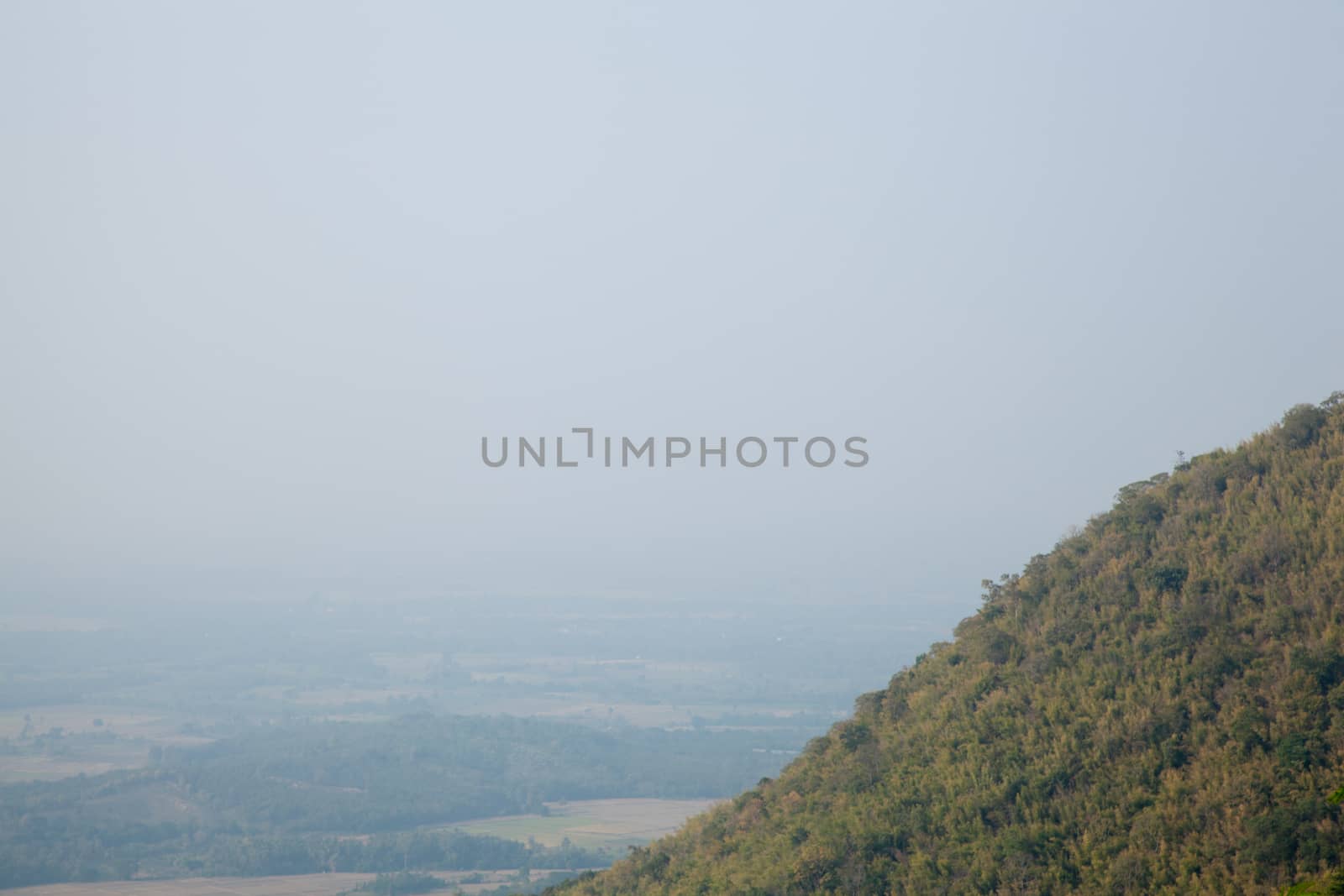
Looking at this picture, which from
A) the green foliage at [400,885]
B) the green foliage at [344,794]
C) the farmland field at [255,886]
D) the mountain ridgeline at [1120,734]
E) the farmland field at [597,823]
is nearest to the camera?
the mountain ridgeline at [1120,734]

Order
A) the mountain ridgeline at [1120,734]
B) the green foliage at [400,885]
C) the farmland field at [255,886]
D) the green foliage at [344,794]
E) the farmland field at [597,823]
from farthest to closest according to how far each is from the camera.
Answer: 1. the farmland field at [597,823]
2. the green foliage at [344,794]
3. the farmland field at [255,886]
4. the green foliage at [400,885]
5. the mountain ridgeline at [1120,734]

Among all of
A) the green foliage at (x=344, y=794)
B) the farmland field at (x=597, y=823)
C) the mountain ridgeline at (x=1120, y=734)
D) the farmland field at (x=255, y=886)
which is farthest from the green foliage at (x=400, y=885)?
the mountain ridgeline at (x=1120, y=734)

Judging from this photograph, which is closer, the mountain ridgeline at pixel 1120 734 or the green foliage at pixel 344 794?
the mountain ridgeline at pixel 1120 734

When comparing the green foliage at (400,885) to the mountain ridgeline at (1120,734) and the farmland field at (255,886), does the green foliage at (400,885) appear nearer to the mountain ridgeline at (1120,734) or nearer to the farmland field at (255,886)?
the farmland field at (255,886)

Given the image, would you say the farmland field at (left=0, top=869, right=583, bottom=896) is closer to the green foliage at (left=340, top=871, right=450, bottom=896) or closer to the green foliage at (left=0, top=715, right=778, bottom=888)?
the green foliage at (left=340, top=871, right=450, bottom=896)

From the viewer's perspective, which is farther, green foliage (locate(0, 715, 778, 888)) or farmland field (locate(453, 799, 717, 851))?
farmland field (locate(453, 799, 717, 851))

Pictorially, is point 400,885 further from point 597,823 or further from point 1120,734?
point 1120,734

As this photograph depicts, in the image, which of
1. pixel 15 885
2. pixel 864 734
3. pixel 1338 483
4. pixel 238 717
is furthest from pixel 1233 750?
pixel 238 717

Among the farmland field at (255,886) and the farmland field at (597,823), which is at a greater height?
the farmland field at (597,823)

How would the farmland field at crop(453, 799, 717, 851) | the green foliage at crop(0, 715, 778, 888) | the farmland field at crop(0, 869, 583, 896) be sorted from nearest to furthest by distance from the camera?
the farmland field at crop(0, 869, 583, 896) < the green foliage at crop(0, 715, 778, 888) < the farmland field at crop(453, 799, 717, 851)

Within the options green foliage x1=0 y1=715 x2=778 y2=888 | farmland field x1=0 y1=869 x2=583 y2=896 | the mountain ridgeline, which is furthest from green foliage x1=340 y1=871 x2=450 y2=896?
the mountain ridgeline
